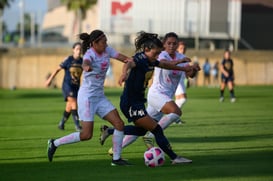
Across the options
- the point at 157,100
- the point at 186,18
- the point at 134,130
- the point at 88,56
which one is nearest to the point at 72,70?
the point at 157,100

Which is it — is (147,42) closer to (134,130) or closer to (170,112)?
(134,130)

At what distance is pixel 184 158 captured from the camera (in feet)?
40.7

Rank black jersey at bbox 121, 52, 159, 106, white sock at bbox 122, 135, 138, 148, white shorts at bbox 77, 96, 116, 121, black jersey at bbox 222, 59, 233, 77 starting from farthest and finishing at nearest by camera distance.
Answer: black jersey at bbox 222, 59, 233, 77 < white sock at bbox 122, 135, 138, 148 < white shorts at bbox 77, 96, 116, 121 < black jersey at bbox 121, 52, 159, 106

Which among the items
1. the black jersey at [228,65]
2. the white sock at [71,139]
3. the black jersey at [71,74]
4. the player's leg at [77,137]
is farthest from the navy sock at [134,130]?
the black jersey at [228,65]

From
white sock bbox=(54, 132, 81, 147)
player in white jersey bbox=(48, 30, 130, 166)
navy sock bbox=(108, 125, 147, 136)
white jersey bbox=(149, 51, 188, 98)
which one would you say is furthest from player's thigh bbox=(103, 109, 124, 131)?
white jersey bbox=(149, 51, 188, 98)

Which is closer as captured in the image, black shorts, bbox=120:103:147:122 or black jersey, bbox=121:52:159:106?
black jersey, bbox=121:52:159:106

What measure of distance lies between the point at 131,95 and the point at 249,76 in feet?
144

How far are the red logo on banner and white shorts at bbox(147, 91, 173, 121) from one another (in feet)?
152

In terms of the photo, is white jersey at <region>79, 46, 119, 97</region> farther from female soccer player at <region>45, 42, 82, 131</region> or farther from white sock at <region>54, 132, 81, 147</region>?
female soccer player at <region>45, 42, 82, 131</region>

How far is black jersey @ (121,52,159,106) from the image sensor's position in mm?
12117

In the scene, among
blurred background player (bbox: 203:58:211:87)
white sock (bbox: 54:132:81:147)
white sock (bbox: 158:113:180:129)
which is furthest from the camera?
blurred background player (bbox: 203:58:211:87)

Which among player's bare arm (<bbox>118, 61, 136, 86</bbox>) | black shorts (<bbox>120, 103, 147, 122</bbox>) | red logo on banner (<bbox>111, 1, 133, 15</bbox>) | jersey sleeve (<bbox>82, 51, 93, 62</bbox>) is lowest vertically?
black shorts (<bbox>120, 103, 147, 122</bbox>)

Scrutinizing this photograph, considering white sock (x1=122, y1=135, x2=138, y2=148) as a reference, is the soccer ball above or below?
below

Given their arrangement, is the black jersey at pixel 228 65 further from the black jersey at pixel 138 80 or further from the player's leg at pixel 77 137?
the black jersey at pixel 138 80
